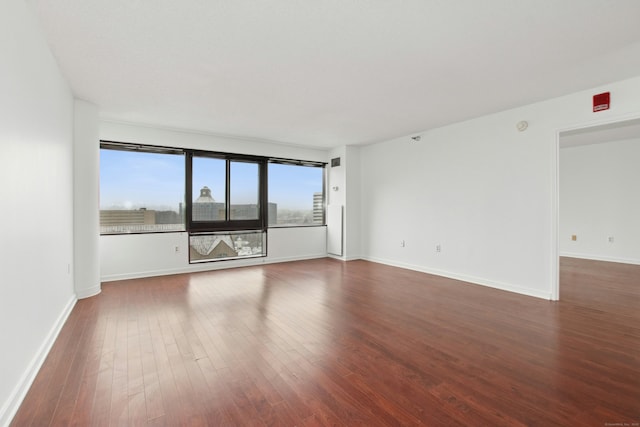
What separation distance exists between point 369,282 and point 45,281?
3.89 meters

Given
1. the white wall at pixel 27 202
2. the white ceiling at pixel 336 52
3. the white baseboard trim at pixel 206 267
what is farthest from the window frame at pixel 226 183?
the white wall at pixel 27 202

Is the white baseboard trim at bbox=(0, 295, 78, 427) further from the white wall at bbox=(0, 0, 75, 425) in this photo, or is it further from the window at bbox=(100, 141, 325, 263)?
the window at bbox=(100, 141, 325, 263)

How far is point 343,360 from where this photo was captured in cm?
235

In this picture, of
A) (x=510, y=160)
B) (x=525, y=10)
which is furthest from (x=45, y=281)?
(x=510, y=160)

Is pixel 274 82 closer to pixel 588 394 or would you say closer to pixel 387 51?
pixel 387 51

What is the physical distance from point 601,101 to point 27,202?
5528 millimetres

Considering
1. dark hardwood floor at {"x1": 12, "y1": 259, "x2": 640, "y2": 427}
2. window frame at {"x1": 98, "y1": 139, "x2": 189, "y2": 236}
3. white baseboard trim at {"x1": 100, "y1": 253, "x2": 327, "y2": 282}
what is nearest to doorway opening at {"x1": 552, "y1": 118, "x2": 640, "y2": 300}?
dark hardwood floor at {"x1": 12, "y1": 259, "x2": 640, "y2": 427}

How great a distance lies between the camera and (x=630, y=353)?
8.07 ft

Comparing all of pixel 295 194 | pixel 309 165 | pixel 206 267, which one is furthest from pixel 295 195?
pixel 206 267

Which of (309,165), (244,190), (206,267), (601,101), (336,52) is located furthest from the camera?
(309,165)

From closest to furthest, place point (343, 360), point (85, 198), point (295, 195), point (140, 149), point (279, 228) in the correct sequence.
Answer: point (343, 360), point (85, 198), point (140, 149), point (279, 228), point (295, 195)

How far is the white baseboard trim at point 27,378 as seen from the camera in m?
1.68

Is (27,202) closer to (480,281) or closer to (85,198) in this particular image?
(85,198)

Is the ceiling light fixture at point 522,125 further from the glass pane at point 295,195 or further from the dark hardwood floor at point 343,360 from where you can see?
the glass pane at point 295,195
